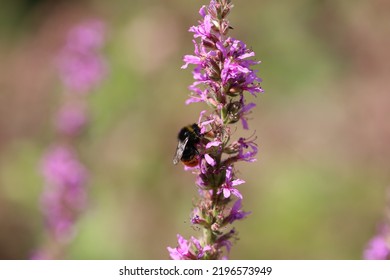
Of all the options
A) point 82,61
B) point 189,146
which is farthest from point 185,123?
point 189,146

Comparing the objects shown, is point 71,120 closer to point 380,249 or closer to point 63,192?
point 63,192

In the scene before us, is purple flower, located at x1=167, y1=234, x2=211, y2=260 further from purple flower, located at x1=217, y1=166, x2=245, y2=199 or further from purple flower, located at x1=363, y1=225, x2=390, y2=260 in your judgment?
purple flower, located at x1=363, y1=225, x2=390, y2=260

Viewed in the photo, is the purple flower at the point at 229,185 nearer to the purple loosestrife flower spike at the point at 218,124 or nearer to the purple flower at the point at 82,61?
the purple loosestrife flower spike at the point at 218,124

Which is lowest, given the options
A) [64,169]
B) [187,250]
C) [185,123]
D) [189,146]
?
[187,250]

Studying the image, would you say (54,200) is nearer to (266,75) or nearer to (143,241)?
(143,241)

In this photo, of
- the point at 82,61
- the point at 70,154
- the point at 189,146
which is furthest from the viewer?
the point at 82,61

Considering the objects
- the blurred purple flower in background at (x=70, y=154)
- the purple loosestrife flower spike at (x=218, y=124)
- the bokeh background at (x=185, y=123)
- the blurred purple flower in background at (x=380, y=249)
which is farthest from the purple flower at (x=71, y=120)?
the purple loosestrife flower spike at (x=218, y=124)
